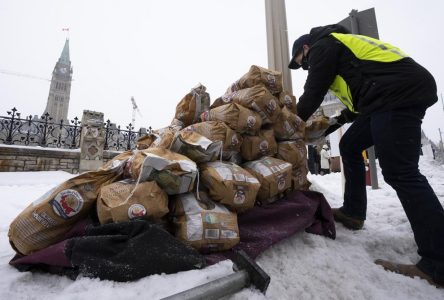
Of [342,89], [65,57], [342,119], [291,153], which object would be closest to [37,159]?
[291,153]

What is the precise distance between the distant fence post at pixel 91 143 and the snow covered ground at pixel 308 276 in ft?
17.2

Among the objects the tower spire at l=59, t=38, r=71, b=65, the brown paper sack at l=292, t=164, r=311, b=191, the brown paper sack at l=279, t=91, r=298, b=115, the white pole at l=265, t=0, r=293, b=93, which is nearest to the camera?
the brown paper sack at l=292, t=164, r=311, b=191

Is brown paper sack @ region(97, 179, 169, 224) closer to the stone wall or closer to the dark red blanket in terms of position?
the dark red blanket

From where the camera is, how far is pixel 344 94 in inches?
74.0

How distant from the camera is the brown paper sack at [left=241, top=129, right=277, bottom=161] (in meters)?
1.99

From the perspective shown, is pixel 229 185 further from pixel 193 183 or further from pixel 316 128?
pixel 316 128

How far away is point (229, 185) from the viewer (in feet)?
4.86

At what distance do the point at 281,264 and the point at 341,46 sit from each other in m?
1.51

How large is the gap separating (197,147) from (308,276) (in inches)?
38.2

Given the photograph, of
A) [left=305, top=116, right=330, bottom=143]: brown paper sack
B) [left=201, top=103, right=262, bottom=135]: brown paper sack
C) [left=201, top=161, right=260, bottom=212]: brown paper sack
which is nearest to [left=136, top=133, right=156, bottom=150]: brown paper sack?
[left=201, top=103, right=262, bottom=135]: brown paper sack

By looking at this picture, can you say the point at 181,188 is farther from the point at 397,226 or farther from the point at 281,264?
the point at 397,226

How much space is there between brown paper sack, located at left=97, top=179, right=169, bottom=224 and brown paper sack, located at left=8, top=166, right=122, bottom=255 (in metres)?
0.13

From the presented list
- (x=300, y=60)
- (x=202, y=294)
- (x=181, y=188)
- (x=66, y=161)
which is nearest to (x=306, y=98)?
(x=300, y=60)

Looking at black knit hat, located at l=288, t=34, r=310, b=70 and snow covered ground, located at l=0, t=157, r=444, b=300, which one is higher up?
black knit hat, located at l=288, t=34, r=310, b=70
